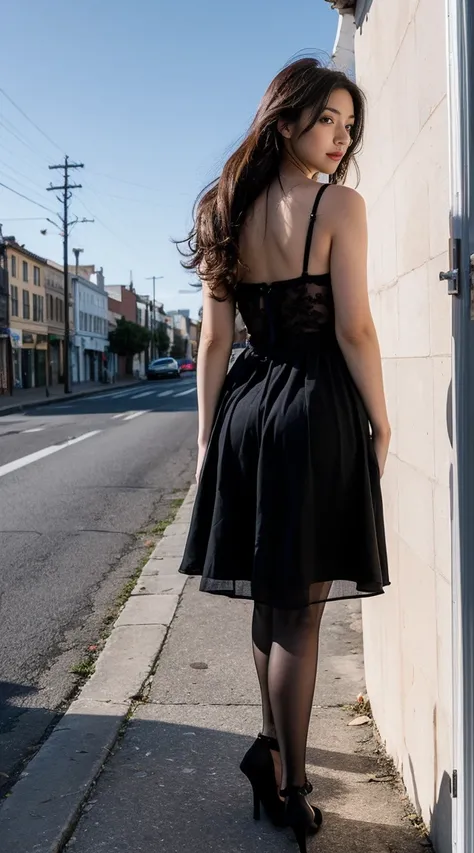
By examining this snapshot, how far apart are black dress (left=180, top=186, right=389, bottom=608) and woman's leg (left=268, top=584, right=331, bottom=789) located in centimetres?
8

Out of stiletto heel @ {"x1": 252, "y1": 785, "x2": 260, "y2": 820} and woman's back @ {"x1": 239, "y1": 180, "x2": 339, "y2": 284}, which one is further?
stiletto heel @ {"x1": 252, "y1": 785, "x2": 260, "y2": 820}

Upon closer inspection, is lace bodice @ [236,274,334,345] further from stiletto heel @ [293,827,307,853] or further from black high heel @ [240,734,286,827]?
stiletto heel @ [293,827,307,853]

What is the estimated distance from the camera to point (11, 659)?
3.98 meters

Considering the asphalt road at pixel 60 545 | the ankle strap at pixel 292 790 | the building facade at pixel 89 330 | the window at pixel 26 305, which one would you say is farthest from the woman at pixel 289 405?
the building facade at pixel 89 330

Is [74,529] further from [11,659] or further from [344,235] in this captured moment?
[344,235]

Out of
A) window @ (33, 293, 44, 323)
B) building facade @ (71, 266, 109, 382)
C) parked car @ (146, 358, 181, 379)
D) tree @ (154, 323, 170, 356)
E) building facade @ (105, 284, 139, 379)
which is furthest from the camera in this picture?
tree @ (154, 323, 170, 356)

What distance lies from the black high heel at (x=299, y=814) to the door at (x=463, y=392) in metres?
0.46

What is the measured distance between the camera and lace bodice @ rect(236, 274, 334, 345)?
2027mm

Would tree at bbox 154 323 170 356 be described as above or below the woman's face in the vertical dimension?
above

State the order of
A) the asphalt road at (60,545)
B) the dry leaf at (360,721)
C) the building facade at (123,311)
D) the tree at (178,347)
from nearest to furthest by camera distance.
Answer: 1. the dry leaf at (360,721)
2. the asphalt road at (60,545)
3. the building facade at (123,311)
4. the tree at (178,347)

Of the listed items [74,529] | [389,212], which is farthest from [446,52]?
[74,529]

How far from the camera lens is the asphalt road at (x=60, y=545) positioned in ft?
11.8

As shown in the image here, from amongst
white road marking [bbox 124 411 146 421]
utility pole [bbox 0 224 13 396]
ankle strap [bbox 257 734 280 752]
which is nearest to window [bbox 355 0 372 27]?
ankle strap [bbox 257 734 280 752]

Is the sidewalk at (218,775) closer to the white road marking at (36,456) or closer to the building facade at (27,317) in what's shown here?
the white road marking at (36,456)
